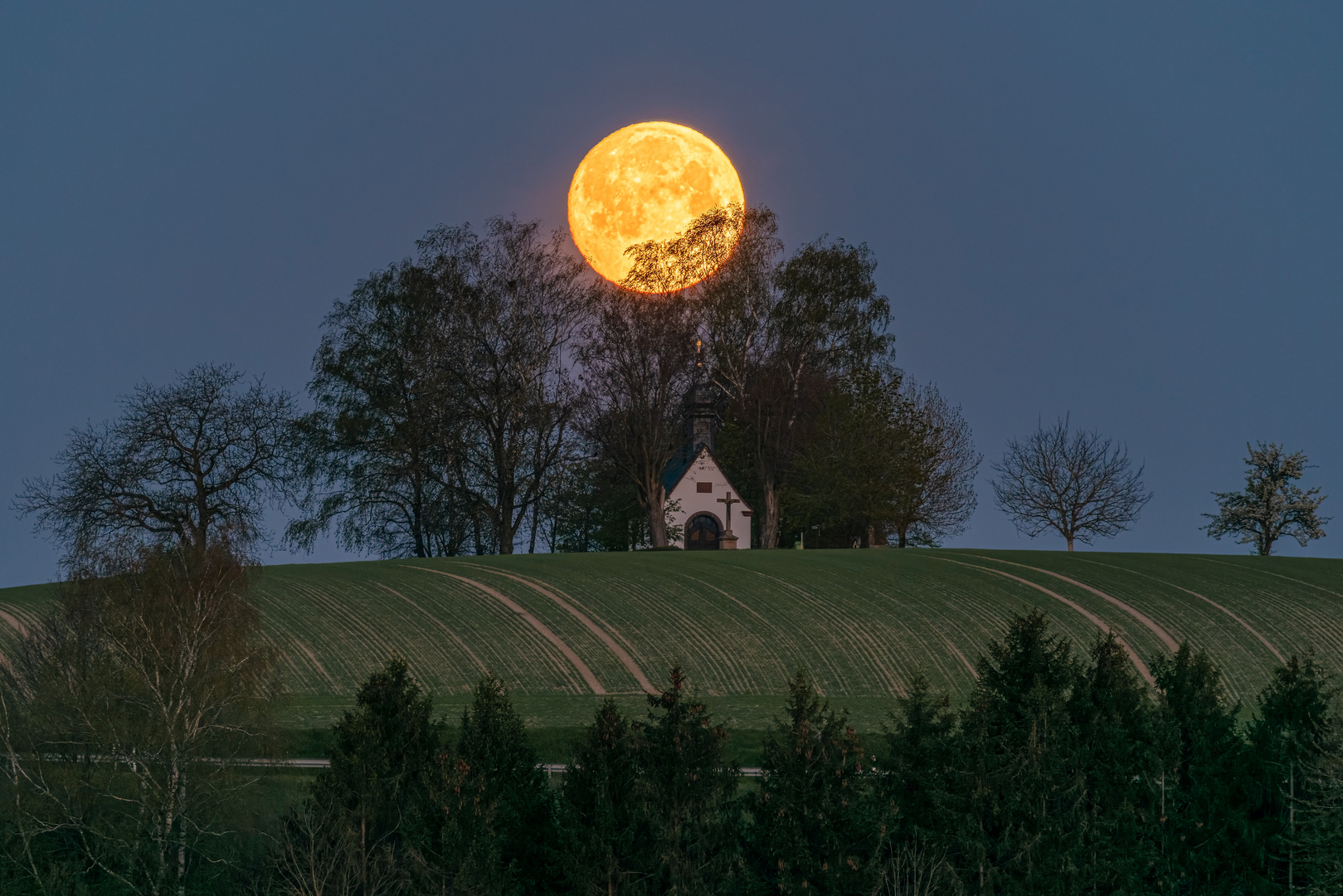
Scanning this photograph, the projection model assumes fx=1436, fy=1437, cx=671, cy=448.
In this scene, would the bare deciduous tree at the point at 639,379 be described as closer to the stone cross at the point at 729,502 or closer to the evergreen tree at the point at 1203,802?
the stone cross at the point at 729,502

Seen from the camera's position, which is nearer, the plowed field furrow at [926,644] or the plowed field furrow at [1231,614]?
the plowed field furrow at [926,644]

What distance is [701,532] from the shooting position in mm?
69812

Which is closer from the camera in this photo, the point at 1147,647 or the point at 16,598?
the point at 1147,647

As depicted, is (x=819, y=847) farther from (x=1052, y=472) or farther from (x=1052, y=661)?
(x=1052, y=472)

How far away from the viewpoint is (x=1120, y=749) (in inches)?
1025

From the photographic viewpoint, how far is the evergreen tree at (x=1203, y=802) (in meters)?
25.6

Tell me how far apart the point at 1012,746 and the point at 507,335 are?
40169mm

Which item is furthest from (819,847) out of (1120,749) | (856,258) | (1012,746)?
(856,258)

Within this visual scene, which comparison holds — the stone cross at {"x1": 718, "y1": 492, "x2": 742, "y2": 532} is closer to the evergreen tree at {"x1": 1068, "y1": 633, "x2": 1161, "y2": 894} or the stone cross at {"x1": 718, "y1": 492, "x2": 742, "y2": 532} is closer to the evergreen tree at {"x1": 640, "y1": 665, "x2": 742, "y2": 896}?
the evergreen tree at {"x1": 1068, "y1": 633, "x2": 1161, "y2": 894}

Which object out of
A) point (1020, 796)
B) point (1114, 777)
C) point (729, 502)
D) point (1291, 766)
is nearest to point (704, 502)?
point (729, 502)

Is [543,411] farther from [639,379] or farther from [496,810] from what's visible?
A: [496,810]

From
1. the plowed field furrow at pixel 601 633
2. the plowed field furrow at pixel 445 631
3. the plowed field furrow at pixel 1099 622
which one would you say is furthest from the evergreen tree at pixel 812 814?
the plowed field furrow at pixel 445 631

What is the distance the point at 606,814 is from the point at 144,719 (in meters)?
10.6

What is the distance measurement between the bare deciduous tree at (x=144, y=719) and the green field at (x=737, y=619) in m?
3.76
